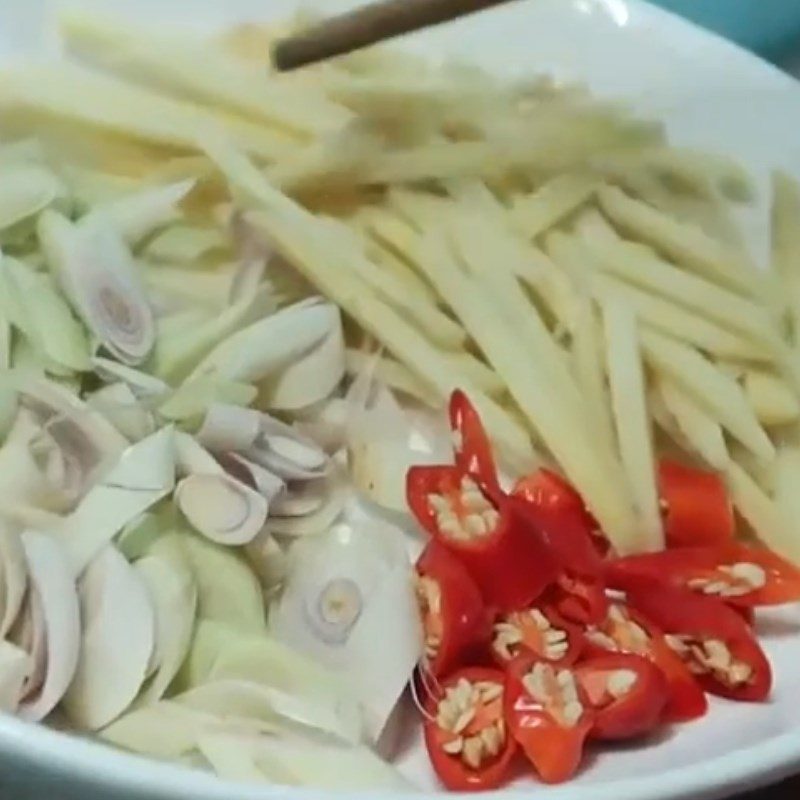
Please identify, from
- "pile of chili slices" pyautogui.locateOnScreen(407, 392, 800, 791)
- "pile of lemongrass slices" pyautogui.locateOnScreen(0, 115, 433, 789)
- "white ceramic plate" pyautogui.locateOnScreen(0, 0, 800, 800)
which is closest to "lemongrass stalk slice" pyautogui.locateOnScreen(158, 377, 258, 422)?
"pile of lemongrass slices" pyautogui.locateOnScreen(0, 115, 433, 789)

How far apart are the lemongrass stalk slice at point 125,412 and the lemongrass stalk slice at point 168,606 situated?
0.07m

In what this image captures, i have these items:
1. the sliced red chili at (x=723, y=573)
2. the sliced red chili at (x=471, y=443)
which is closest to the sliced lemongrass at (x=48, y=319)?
the sliced red chili at (x=471, y=443)

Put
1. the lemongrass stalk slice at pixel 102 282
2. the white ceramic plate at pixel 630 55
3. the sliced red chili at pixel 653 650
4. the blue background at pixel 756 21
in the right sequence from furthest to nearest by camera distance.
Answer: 1. the blue background at pixel 756 21
2. the white ceramic plate at pixel 630 55
3. the lemongrass stalk slice at pixel 102 282
4. the sliced red chili at pixel 653 650

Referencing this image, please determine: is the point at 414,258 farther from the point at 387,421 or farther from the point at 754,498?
the point at 754,498

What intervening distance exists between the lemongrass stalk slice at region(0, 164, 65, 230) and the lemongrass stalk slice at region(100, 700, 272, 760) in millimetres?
334

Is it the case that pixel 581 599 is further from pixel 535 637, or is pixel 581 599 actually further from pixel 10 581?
pixel 10 581

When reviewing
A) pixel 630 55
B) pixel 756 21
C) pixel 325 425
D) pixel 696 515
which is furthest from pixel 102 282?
pixel 756 21

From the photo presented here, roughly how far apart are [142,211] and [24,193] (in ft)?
0.24

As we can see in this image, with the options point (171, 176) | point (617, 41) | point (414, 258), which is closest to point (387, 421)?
point (414, 258)

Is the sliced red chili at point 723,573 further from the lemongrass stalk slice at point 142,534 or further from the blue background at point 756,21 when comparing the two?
the blue background at point 756,21

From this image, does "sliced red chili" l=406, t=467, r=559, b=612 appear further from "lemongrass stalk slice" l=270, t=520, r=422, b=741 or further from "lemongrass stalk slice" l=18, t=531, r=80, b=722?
"lemongrass stalk slice" l=18, t=531, r=80, b=722

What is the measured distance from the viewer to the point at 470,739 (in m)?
0.81

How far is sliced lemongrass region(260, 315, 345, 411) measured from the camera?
0.98 meters

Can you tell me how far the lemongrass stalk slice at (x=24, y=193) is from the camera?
0.99 meters
